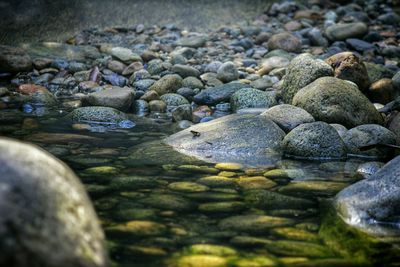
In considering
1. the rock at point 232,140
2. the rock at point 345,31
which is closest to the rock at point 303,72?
the rock at point 232,140

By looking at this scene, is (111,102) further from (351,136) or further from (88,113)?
(351,136)

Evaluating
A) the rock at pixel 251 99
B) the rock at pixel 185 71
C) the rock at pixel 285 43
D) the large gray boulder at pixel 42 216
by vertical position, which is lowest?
the rock at pixel 251 99

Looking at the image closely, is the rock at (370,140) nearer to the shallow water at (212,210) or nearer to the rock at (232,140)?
the shallow water at (212,210)

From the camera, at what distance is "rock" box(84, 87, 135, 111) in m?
6.16

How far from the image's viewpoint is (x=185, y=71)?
299 inches

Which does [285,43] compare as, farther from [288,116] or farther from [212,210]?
[212,210]

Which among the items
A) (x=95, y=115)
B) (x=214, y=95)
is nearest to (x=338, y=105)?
(x=214, y=95)

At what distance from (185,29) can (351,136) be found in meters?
6.56

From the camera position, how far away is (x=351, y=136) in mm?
4656

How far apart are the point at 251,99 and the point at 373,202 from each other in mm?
3611

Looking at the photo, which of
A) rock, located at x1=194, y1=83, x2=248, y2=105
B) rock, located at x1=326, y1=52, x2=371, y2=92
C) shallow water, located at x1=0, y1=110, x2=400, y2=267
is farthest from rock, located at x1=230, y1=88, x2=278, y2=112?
shallow water, located at x1=0, y1=110, x2=400, y2=267

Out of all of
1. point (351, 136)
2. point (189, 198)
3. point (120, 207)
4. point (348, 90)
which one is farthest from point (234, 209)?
point (348, 90)

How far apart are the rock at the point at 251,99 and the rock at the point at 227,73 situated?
1043 millimetres

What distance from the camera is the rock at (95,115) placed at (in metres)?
5.64
